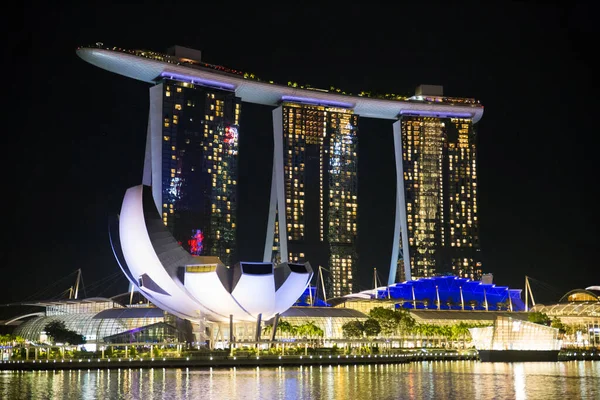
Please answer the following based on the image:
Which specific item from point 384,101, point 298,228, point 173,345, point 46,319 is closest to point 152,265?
point 173,345

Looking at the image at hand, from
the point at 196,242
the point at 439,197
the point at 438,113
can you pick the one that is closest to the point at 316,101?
the point at 438,113

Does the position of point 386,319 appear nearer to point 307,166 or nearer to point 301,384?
point 307,166

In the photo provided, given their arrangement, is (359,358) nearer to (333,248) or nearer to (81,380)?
(81,380)

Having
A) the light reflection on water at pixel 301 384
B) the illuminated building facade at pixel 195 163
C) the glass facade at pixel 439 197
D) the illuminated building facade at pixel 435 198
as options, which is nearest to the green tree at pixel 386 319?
the light reflection on water at pixel 301 384

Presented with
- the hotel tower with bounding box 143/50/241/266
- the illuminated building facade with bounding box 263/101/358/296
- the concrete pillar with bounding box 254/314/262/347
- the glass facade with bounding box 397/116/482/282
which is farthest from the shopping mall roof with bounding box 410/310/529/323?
the concrete pillar with bounding box 254/314/262/347

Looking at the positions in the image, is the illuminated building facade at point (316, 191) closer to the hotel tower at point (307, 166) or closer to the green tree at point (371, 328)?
the hotel tower at point (307, 166)
